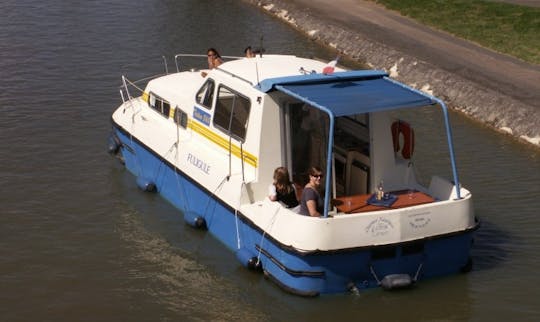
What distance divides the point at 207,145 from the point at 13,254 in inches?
136

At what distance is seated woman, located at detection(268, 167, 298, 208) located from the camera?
14.2 m

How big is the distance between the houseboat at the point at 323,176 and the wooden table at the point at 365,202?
1.1 inches

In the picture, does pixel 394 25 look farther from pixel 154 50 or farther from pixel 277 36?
pixel 154 50

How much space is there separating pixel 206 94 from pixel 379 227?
4196 mm

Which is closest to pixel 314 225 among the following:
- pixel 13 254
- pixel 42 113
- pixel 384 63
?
pixel 13 254

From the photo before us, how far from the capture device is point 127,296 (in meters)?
14.0

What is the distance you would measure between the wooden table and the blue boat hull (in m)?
0.65

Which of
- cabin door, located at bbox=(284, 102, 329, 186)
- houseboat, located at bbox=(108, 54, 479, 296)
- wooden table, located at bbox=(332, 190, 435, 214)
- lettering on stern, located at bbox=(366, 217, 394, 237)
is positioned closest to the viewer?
lettering on stern, located at bbox=(366, 217, 394, 237)

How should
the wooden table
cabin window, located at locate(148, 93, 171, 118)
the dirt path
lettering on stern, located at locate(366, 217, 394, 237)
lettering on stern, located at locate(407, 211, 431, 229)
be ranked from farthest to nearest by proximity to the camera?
the dirt path, cabin window, located at locate(148, 93, 171, 118), the wooden table, lettering on stern, located at locate(407, 211, 431, 229), lettering on stern, located at locate(366, 217, 394, 237)

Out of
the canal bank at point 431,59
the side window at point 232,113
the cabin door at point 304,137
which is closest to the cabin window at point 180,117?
the side window at point 232,113

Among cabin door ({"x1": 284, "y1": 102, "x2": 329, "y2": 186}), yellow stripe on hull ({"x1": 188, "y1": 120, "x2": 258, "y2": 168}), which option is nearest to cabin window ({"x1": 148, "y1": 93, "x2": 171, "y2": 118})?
yellow stripe on hull ({"x1": 188, "y1": 120, "x2": 258, "y2": 168})

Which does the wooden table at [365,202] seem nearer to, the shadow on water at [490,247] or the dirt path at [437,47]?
the shadow on water at [490,247]

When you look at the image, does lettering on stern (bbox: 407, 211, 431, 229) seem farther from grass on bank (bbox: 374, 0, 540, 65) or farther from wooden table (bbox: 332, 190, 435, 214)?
grass on bank (bbox: 374, 0, 540, 65)

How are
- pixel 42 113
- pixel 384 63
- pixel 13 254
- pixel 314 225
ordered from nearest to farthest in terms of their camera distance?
1. pixel 314 225
2. pixel 13 254
3. pixel 42 113
4. pixel 384 63
